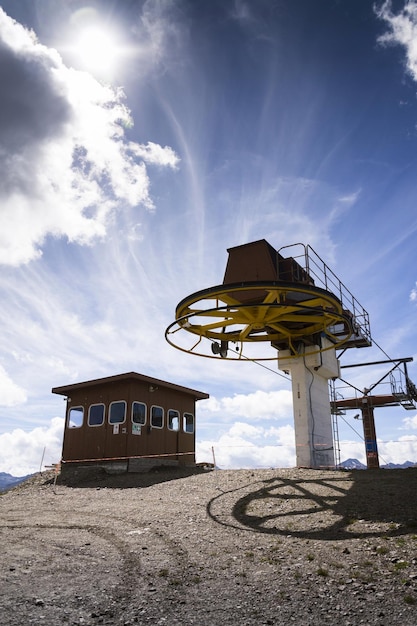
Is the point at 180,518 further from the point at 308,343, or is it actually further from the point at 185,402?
the point at 185,402

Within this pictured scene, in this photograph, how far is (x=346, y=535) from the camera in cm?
907

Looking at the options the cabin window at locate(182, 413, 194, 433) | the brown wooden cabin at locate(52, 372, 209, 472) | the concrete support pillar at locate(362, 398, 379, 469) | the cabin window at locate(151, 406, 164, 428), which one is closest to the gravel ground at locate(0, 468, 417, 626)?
the brown wooden cabin at locate(52, 372, 209, 472)

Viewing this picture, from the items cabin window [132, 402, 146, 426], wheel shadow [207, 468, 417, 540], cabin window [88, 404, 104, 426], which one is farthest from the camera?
cabin window [88, 404, 104, 426]

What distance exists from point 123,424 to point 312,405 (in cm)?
901

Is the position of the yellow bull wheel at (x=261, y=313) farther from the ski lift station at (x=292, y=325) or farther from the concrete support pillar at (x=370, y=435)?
the concrete support pillar at (x=370, y=435)

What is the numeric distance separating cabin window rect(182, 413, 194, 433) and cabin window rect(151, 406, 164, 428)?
7.15 feet

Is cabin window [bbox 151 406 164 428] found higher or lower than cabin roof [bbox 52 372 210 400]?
lower

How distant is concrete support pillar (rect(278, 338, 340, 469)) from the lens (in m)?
19.2

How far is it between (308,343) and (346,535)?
1196 centimetres

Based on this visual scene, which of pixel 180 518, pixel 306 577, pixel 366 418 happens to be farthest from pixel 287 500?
pixel 366 418

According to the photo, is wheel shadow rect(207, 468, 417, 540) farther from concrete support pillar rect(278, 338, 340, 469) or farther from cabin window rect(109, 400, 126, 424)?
cabin window rect(109, 400, 126, 424)

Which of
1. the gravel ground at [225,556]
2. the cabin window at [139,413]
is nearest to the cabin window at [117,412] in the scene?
the cabin window at [139,413]

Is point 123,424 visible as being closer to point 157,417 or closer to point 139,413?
point 139,413

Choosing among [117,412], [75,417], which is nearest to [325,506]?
[117,412]
